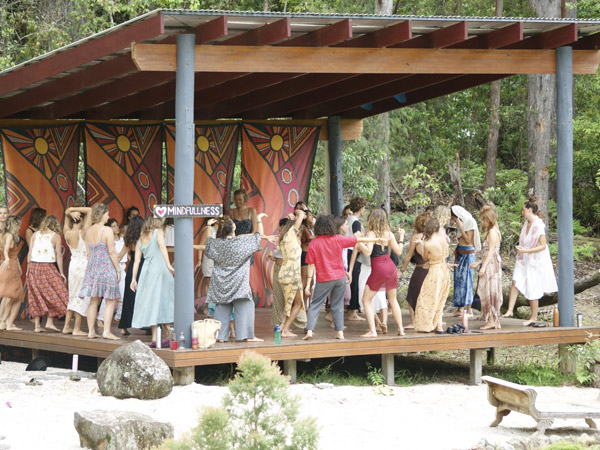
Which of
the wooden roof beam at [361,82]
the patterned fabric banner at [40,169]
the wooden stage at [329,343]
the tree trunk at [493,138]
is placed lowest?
the wooden stage at [329,343]

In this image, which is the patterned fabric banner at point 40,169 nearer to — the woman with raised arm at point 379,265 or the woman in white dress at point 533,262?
the woman with raised arm at point 379,265

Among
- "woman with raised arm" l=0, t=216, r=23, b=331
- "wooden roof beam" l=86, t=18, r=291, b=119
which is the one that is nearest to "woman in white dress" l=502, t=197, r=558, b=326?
"wooden roof beam" l=86, t=18, r=291, b=119

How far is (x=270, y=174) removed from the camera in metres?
13.4

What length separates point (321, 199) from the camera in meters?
19.4

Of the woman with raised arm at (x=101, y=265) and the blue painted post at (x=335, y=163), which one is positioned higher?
the blue painted post at (x=335, y=163)

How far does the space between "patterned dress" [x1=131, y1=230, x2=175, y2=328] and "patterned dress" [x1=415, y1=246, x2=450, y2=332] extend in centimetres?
292

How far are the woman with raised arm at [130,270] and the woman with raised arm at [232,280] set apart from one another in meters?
0.95

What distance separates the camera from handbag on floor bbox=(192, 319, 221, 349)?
27.9ft

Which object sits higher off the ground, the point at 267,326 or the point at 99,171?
the point at 99,171

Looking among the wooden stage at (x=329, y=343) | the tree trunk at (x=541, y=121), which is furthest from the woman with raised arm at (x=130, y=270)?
the tree trunk at (x=541, y=121)

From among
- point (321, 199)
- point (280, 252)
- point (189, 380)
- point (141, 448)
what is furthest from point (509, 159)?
point (141, 448)

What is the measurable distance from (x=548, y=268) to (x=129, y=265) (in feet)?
17.1

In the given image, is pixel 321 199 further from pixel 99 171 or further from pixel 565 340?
pixel 565 340

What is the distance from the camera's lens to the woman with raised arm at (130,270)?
9469 millimetres
